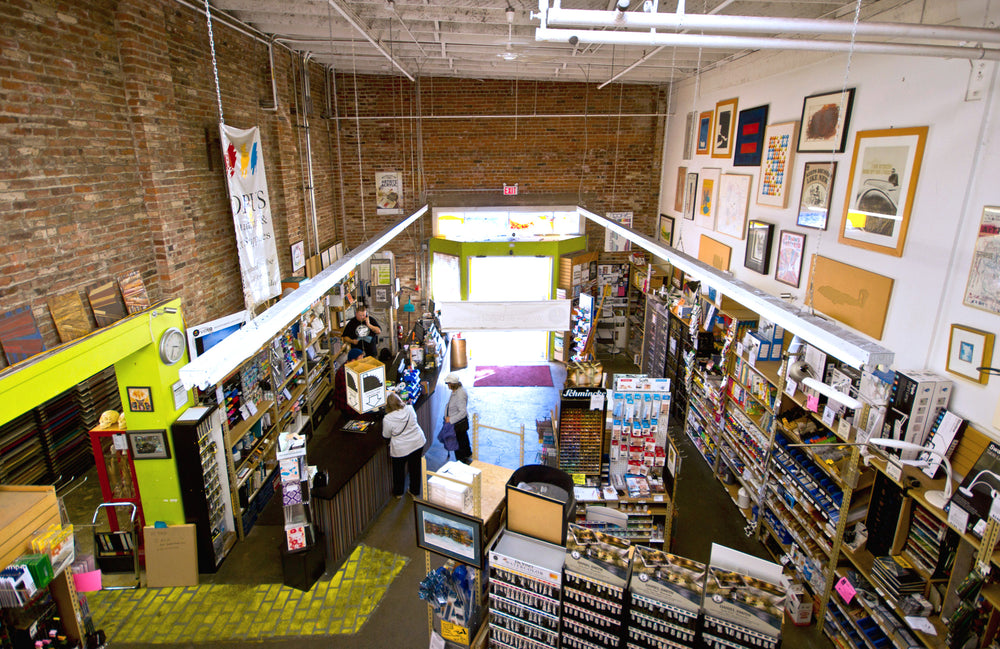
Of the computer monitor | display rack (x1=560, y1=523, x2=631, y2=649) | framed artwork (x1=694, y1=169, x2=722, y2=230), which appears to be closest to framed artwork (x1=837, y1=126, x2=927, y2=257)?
framed artwork (x1=694, y1=169, x2=722, y2=230)

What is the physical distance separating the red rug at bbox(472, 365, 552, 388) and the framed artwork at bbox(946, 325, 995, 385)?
6.94 metres

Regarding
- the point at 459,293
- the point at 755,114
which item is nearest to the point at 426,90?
the point at 459,293

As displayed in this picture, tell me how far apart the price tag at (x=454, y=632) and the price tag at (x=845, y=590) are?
10.8 ft

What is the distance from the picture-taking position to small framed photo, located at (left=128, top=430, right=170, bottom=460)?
17.7 feet

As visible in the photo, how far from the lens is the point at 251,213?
21.1ft

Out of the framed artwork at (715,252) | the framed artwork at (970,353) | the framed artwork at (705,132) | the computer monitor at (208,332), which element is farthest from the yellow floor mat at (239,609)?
the framed artwork at (705,132)

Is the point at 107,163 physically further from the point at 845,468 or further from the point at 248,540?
the point at 845,468

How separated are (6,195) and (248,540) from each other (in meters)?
4.34

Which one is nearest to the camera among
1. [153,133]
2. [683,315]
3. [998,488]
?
[998,488]

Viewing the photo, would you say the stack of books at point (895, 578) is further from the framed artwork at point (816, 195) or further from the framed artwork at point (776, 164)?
the framed artwork at point (776, 164)

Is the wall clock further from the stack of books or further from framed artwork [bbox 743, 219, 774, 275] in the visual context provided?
framed artwork [bbox 743, 219, 774, 275]

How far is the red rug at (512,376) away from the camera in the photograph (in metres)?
10.6

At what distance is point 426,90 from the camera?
10570 millimetres

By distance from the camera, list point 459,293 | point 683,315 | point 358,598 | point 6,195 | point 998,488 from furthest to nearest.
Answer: point 459,293 → point 683,315 → point 358,598 → point 6,195 → point 998,488
